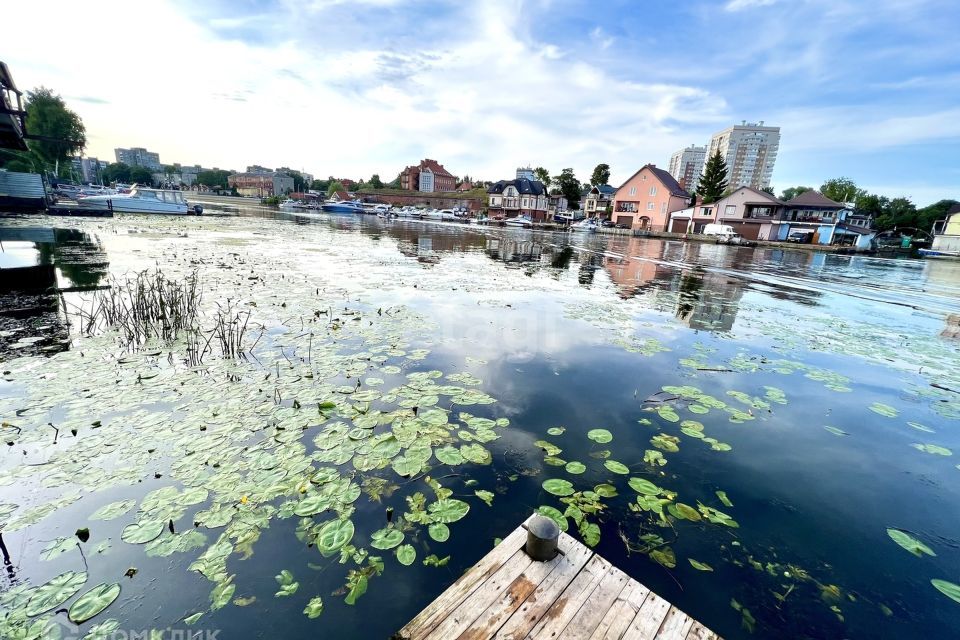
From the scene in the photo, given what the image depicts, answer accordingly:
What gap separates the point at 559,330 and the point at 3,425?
772 centimetres

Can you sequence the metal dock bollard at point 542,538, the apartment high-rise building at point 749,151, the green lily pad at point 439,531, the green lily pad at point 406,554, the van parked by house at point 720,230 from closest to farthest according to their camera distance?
the metal dock bollard at point 542,538
the green lily pad at point 406,554
the green lily pad at point 439,531
the van parked by house at point 720,230
the apartment high-rise building at point 749,151

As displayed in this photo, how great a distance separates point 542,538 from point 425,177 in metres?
98.5

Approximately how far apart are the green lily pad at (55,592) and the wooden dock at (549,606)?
6.86 ft

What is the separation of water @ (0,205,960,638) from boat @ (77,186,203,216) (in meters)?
35.1

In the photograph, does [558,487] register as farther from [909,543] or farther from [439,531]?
[909,543]

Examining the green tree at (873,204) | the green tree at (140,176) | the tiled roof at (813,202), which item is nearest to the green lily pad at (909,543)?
the tiled roof at (813,202)

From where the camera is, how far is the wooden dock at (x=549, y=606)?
1.89 metres

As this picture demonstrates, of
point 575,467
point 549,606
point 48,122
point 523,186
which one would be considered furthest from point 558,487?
point 48,122

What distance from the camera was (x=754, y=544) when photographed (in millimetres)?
2955

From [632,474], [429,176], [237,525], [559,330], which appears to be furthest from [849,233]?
[429,176]

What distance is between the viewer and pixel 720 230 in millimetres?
46562

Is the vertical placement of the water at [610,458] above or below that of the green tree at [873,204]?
below

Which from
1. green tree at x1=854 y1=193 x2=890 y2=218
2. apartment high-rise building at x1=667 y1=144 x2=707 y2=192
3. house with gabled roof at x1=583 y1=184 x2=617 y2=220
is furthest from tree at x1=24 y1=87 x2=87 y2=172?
apartment high-rise building at x1=667 y1=144 x2=707 y2=192

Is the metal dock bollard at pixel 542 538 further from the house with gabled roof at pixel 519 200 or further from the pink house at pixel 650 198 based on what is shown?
the house with gabled roof at pixel 519 200
